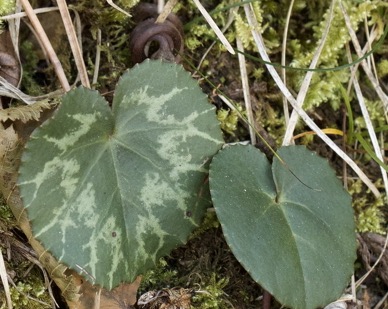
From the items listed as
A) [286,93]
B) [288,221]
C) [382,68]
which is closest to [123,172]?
[288,221]

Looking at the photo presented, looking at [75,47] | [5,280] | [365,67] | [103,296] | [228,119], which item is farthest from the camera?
[365,67]

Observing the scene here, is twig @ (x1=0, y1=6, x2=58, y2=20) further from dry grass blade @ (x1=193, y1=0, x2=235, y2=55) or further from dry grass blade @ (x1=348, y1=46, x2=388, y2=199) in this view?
dry grass blade @ (x1=348, y1=46, x2=388, y2=199)

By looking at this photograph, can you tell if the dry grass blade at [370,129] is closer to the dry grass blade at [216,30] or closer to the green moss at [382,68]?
the green moss at [382,68]

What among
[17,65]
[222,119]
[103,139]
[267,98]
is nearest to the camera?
[103,139]

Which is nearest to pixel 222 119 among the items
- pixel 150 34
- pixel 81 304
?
pixel 150 34

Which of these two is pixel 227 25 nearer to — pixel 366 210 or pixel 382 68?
pixel 382 68

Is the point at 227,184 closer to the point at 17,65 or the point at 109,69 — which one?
the point at 109,69
